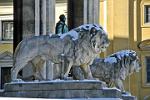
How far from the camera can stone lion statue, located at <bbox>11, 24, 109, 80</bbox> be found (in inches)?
766

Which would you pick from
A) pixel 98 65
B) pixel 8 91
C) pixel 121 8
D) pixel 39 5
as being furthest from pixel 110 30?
pixel 8 91

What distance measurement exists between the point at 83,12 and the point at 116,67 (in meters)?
6.02

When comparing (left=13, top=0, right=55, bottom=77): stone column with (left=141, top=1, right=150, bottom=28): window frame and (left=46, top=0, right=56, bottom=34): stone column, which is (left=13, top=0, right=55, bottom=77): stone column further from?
(left=141, top=1, right=150, bottom=28): window frame

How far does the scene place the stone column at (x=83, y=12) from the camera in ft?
90.6

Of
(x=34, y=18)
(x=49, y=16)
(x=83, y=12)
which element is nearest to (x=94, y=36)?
(x=34, y=18)

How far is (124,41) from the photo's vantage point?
1779 inches

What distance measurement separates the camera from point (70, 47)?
1953 cm

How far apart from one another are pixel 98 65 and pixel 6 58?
77.1ft

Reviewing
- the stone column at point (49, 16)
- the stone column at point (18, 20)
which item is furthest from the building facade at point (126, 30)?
the stone column at point (49, 16)

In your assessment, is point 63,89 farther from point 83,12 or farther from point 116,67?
point 83,12

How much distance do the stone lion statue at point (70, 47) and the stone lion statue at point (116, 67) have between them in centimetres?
196

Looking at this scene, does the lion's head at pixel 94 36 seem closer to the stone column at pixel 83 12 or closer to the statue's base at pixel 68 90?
the statue's base at pixel 68 90

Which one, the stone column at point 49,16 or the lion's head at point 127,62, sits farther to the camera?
the stone column at point 49,16

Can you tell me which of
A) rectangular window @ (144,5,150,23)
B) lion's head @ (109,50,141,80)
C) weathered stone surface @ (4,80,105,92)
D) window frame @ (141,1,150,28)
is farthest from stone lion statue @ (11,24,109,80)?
rectangular window @ (144,5,150,23)
